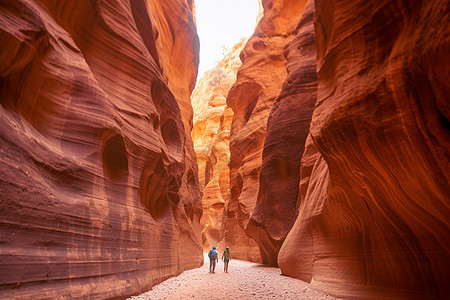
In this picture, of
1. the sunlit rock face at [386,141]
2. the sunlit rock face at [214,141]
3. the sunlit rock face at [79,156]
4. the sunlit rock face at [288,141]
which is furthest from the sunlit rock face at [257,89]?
the sunlit rock face at [386,141]

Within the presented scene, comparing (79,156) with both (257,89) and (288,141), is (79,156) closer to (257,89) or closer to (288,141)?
(288,141)

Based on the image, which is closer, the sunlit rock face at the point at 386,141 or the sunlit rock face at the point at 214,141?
the sunlit rock face at the point at 386,141

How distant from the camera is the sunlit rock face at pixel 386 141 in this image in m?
3.96

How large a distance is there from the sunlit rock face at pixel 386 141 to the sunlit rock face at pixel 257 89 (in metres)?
14.2

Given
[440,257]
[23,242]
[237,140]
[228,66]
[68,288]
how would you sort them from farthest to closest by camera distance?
1. [228,66]
2. [237,140]
3. [440,257]
4. [68,288]
5. [23,242]

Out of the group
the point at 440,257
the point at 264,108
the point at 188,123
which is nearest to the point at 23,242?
the point at 440,257

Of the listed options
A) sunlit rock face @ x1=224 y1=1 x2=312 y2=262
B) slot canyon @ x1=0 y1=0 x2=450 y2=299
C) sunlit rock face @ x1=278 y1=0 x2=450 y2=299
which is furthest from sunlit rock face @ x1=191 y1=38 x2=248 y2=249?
sunlit rock face @ x1=278 y1=0 x2=450 y2=299

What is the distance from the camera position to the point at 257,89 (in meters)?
22.8

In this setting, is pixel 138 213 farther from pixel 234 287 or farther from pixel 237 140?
pixel 237 140

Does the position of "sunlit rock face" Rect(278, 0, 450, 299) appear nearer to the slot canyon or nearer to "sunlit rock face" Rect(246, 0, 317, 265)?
the slot canyon

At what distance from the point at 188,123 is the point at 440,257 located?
16.1 meters

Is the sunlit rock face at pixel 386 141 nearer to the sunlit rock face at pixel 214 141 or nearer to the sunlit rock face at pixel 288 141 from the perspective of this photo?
the sunlit rock face at pixel 288 141

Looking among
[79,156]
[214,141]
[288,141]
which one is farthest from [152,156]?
[214,141]

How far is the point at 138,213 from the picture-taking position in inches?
286
